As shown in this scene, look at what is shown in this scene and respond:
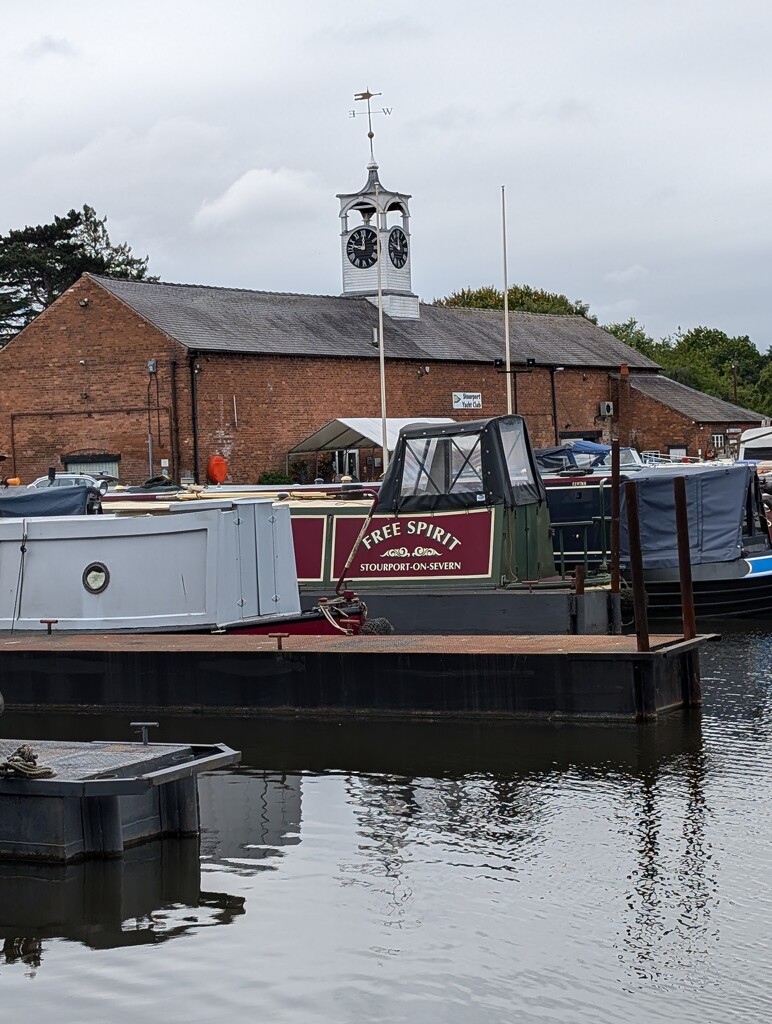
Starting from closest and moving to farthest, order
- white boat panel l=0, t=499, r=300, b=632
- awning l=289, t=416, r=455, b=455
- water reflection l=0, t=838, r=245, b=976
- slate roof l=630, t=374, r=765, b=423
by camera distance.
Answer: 1. water reflection l=0, t=838, r=245, b=976
2. white boat panel l=0, t=499, r=300, b=632
3. awning l=289, t=416, r=455, b=455
4. slate roof l=630, t=374, r=765, b=423

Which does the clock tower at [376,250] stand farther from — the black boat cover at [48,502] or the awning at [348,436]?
the black boat cover at [48,502]

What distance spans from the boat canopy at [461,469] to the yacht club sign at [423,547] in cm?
20

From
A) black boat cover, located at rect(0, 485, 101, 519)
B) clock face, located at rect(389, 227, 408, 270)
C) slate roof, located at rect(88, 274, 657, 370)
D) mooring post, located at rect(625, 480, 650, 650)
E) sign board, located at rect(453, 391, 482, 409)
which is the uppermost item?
clock face, located at rect(389, 227, 408, 270)

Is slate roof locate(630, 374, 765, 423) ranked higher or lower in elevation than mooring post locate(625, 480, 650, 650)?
higher

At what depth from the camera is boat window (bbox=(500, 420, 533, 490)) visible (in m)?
19.0

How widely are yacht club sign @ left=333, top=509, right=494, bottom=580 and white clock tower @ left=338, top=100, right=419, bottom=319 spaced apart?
30.8 metres

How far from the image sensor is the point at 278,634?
15.7 m

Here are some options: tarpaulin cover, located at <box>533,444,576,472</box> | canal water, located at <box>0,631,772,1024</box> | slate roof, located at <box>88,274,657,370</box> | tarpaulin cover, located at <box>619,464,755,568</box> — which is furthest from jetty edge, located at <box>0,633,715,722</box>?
slate roof, located at <box>88,274,657,370</box>

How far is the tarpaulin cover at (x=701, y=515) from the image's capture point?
2333 centimetres

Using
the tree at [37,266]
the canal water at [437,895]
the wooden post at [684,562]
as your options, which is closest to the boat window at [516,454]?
the wooden post at [684,562]

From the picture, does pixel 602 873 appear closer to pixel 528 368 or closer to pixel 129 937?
pixel 129 937

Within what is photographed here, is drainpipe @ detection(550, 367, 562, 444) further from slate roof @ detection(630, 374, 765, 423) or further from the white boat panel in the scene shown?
the white boat panel

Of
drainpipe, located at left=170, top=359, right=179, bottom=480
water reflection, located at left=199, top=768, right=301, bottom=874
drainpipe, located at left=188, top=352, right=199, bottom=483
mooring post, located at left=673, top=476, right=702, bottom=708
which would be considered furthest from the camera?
drainpipe, located at left=170, top=359, right=179, bottom=480

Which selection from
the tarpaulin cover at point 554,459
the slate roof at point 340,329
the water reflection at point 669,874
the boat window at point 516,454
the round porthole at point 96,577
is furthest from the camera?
the slate roof at point 340,329
